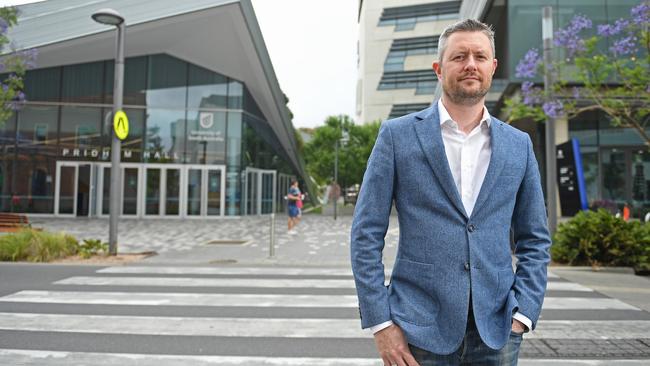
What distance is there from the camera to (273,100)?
25.3 m

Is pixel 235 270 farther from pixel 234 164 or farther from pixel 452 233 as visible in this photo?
pixel 234 164

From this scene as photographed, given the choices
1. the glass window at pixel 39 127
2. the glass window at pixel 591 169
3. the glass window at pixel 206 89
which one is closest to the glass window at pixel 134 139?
the glass window at pixel 206 89

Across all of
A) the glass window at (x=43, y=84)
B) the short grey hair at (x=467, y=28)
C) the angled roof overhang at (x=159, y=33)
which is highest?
the angled roof overhang at (x=159, y=33)

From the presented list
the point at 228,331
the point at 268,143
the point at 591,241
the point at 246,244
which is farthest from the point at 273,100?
the point at 228,331

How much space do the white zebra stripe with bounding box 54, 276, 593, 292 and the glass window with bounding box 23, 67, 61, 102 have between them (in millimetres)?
17864

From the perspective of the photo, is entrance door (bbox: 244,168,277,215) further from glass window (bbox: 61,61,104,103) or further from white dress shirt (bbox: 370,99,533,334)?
white dress shirt (bbox: 370,99,533,334)

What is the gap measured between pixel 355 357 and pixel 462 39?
3.07 metres

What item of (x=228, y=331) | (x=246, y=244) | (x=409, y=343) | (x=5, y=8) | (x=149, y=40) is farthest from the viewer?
(x=149, y=40)

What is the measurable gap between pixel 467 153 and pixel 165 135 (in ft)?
71.8

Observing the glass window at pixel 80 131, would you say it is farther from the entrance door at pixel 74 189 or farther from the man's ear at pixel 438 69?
the man's ear at pixel 438 69

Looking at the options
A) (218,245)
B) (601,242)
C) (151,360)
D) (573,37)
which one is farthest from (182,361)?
(573,37)

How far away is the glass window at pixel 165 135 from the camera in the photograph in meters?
21.5

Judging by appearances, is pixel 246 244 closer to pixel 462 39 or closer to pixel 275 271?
pixel 275 271

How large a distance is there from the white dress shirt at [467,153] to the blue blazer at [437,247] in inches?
1.5
